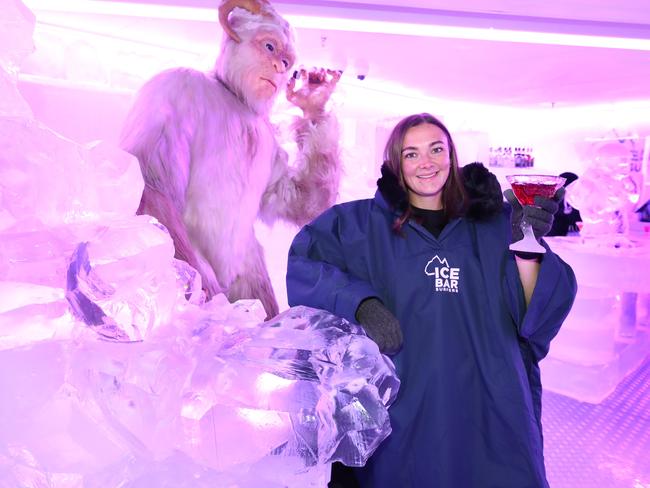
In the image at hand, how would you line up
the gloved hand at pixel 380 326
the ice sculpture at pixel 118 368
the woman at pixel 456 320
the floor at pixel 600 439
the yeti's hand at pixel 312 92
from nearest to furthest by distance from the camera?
the ice sculpture at pixel 118 368, the gloved hand at pixel 380 326, the woman at pixel 456 320, the yeti's hand at pixel 312 92, the floor at pixel 600 439

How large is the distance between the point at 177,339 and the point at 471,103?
679 centimetres

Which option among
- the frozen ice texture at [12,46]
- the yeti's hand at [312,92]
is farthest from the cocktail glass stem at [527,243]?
the frozen ice texture at [12,46]

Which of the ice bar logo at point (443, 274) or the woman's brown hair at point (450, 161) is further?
the woman's brown hair at point (450, 161)

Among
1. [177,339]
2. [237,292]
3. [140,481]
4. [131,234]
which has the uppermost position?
[131,234]

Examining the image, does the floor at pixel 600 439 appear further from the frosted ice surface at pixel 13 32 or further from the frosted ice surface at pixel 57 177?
the frosted ice surface at pixel 13 32

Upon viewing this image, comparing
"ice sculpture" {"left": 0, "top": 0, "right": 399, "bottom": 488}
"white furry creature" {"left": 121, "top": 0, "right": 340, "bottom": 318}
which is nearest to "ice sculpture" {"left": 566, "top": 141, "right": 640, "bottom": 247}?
"white furry creature" {"left": 121, "top": 0, "right": 340, "bottom": 318}

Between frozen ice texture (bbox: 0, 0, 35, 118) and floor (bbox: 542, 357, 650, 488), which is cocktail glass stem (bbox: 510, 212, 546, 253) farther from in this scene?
floor (bbox: 542, 357, 650, 488)

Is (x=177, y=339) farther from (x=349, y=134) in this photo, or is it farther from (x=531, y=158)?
(x=531, y=158)

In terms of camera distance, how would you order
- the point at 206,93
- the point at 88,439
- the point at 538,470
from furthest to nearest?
the point at 206,93 → the point at 538,470 → the point at 88,439

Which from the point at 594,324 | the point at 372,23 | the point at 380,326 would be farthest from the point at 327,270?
the point at 594,324

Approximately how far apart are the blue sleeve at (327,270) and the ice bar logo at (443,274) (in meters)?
0.19

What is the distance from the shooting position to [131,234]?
690mm

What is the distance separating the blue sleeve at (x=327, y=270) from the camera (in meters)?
1.26

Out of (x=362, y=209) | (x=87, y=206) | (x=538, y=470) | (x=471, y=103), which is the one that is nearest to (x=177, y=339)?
(x=87, y=206)
